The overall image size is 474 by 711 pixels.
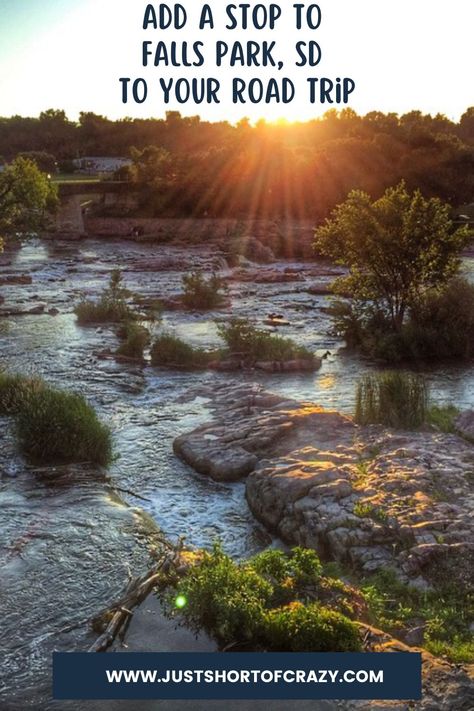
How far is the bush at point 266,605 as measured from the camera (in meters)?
7.99

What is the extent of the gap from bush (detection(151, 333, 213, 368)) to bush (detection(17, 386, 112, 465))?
870 cm

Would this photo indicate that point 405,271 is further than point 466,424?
Yes

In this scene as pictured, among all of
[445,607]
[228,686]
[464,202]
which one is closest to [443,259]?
[445,607]

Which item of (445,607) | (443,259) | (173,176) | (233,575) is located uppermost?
(173,176)

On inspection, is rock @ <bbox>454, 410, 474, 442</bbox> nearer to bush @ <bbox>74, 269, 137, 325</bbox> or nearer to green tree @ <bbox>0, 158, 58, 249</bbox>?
bush @ <bbox>74, 269, 137, 325</bbox>

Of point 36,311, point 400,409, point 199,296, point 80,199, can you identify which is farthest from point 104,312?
point 80,199

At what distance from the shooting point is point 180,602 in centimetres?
894

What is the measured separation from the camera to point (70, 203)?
72062mm

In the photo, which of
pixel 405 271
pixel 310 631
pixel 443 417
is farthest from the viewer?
pixel 405 271

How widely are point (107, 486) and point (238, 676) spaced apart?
6.60m

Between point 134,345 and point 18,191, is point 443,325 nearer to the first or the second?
point 134,345

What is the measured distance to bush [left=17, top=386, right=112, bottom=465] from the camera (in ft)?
48.8

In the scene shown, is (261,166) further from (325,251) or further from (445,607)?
(445,607)

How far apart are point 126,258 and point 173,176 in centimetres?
2248
